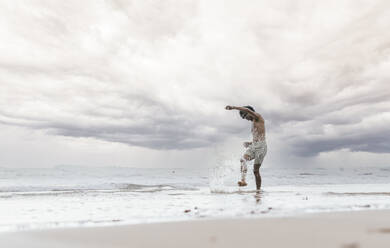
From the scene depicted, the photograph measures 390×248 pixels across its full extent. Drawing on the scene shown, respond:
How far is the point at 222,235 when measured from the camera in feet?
7.43

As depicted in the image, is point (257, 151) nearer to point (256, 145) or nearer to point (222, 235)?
point (256, 145)

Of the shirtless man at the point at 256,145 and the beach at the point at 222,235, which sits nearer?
the beach at the point at 222,235

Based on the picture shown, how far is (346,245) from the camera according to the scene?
190cm

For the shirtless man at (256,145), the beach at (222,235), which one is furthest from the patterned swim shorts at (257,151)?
the beach at (222,235)

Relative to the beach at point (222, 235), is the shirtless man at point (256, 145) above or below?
above

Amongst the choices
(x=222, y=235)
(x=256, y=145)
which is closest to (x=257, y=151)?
(x=256, y=145)

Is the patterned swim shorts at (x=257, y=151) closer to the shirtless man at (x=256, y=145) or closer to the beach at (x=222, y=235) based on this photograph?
the shirtless man at (x=256, y=145)

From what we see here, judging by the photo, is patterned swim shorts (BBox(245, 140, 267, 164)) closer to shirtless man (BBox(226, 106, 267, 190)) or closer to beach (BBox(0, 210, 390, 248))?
shirtless man (BBox(226, 106, 267, 190))

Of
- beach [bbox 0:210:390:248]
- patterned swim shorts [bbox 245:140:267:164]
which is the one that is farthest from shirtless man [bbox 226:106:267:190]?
beach [bbox 0:210:390:248]

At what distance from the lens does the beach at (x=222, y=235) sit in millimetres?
2027

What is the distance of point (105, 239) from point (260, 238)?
1170 mm

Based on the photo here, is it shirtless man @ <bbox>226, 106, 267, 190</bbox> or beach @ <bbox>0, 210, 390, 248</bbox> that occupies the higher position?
shirtless man @ <bbox>226, 106, 267, 190</bbox>

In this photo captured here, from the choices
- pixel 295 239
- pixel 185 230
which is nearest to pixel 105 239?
pixel 185 230

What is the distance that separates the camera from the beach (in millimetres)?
2027
